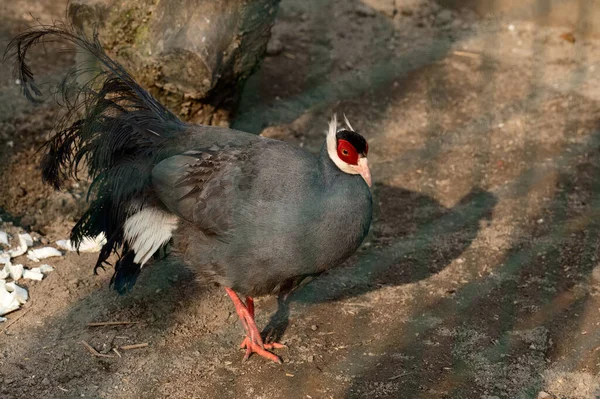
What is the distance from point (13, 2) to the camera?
829 cm

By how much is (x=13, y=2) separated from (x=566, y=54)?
5.62 metres

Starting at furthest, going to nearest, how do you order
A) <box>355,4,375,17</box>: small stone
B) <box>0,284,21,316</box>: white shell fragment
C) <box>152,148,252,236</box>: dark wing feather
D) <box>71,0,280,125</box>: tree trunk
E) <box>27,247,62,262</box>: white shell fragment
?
<box>355,4,375,17</box>: small stone
<box>71,0,280,125</box>: tree trunk
<box>27,247,62,262</box>: white shell fragment
<box>0,284,21,316</box>: white shell fragment
<box>152,148,252,236</box>: dark wing feather

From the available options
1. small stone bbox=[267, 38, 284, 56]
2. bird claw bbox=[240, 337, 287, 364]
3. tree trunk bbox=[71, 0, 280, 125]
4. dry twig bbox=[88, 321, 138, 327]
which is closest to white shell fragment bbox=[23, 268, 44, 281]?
dry twig bbox=[88, 321, 138, 327]

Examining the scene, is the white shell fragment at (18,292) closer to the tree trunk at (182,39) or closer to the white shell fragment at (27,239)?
the white shell fragment at (27,239)

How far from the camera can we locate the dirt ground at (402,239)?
4680 millimetres

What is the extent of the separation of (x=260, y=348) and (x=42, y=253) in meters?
1.76

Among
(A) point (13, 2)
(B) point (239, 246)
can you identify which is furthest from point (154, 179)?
(A) point (13, 2)

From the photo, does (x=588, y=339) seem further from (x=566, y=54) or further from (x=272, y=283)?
(x=566, y=54)

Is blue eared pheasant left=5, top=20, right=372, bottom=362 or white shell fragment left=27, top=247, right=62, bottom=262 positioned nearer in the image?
blue eared pheasant left=5, top=20, right=372, bottom=362

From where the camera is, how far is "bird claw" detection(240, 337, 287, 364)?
189 inches

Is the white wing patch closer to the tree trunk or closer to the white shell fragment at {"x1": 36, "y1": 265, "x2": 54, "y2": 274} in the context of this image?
the white shell fragment at {"x1": 36, "y1": 265, "x2": 54, "y2": 274}

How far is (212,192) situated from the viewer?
4613mm

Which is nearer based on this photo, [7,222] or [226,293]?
[226,293]

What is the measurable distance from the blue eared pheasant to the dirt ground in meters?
0.34
